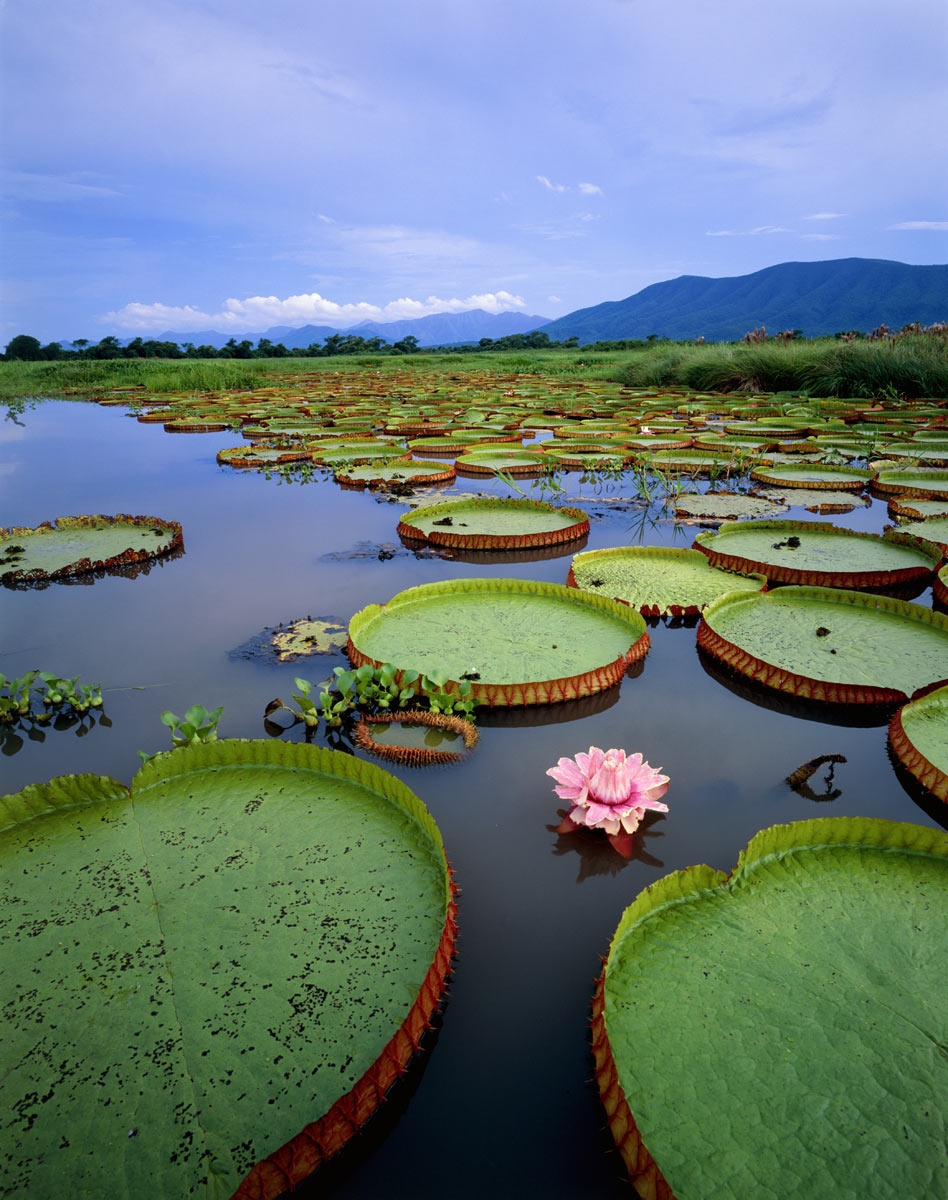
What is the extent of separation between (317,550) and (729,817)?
2.90 m

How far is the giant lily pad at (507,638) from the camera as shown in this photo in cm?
208

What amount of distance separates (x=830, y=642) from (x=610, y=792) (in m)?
1.41

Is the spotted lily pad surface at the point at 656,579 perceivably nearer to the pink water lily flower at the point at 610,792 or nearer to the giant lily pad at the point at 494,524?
the giant lily pad at the point at 494,524

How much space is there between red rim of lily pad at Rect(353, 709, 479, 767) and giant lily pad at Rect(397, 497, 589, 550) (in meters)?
1.85

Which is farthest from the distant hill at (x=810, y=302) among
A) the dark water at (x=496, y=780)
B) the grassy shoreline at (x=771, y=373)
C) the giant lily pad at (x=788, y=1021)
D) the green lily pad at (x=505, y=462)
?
the giant lily pad at (x=788, y=1021)

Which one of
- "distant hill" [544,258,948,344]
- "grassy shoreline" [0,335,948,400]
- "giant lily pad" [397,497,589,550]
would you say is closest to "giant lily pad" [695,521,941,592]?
"giant lily pad" [397,497,589,550]

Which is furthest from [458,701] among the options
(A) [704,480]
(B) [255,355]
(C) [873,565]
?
(B) [255,355]

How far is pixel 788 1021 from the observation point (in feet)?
3.27

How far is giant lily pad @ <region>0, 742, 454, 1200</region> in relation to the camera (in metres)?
0.85

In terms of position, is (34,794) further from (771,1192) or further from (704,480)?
(704,480)

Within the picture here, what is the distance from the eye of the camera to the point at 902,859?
51.8 inches

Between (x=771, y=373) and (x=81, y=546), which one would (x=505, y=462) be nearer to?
(x=81, y=546)

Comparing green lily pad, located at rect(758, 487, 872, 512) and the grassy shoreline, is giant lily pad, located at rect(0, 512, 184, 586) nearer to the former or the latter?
green lily pad, located at rect(758, 487, 872, 512)

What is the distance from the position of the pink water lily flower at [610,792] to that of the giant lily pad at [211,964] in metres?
0.39
